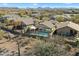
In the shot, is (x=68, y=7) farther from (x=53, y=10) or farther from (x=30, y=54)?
(x=30, y=54)

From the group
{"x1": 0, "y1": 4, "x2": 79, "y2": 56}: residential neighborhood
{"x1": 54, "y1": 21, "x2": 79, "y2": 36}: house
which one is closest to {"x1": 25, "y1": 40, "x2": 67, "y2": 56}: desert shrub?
{"x1": 0, "y1": 4, "x2": 79, "y2": 56}: residential neighborhood

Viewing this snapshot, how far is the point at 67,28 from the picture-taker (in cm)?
219

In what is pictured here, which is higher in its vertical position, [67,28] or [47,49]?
[67,28]

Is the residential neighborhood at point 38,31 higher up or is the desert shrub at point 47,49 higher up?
the residential neighborhood at point 38,31

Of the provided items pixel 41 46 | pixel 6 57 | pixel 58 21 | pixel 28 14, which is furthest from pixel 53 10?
pixel 6 57

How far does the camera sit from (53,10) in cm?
224

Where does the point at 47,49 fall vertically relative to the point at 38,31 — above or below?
below

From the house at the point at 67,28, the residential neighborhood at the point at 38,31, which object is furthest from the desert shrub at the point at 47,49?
the house at the point at 67,28

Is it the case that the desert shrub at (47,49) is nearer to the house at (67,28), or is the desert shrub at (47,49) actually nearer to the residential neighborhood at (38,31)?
the residential neighborhood at (38,31)

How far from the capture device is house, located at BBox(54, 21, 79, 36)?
85.7 inches

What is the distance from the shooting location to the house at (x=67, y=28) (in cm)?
218

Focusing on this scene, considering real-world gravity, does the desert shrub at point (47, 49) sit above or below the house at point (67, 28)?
below

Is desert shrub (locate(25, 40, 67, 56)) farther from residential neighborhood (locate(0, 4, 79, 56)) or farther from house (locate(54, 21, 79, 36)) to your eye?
house (locate(54, 21, 79, 36))

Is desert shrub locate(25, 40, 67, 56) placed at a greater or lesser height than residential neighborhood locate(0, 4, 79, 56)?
lesser
